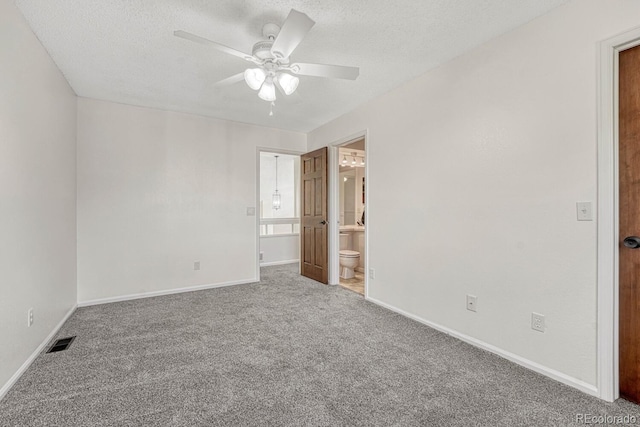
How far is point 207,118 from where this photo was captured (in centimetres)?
422

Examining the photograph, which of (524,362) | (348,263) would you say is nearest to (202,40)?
(524,362)

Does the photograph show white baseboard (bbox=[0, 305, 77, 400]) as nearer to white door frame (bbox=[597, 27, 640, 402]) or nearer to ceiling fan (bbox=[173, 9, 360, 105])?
ceiling fan (bbox=[173, 9, 360, 105])

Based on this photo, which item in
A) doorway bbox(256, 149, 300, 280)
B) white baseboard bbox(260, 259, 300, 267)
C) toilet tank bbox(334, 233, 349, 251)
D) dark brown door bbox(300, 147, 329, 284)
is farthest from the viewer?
doorway bbox(256, 149, 300, 280)

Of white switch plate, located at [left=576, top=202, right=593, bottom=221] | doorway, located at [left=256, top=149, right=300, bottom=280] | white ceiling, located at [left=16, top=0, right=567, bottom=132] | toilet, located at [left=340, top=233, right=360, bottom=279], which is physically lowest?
toilet, located at [left=340, top=233, right=360, bottom=279]

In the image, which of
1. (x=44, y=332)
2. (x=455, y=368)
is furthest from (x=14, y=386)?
(x=455, y=368)

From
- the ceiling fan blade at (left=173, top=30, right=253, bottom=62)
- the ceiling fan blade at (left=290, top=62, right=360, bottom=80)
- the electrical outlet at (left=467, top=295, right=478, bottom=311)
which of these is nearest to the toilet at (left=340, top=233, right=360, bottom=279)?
the electrical outlet at (left=467, top=295, right=478, bottom=311)

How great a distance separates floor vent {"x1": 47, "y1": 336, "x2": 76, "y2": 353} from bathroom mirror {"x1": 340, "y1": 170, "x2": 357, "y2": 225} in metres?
4.61

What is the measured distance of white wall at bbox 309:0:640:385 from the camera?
1814 millimetres

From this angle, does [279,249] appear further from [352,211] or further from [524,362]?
[524,362]

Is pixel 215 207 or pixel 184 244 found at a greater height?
pixel 215 207

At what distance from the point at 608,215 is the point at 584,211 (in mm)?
115

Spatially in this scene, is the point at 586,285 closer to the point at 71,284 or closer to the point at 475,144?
the point at 475,144

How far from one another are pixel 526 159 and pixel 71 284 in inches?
177

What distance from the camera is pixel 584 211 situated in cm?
180
